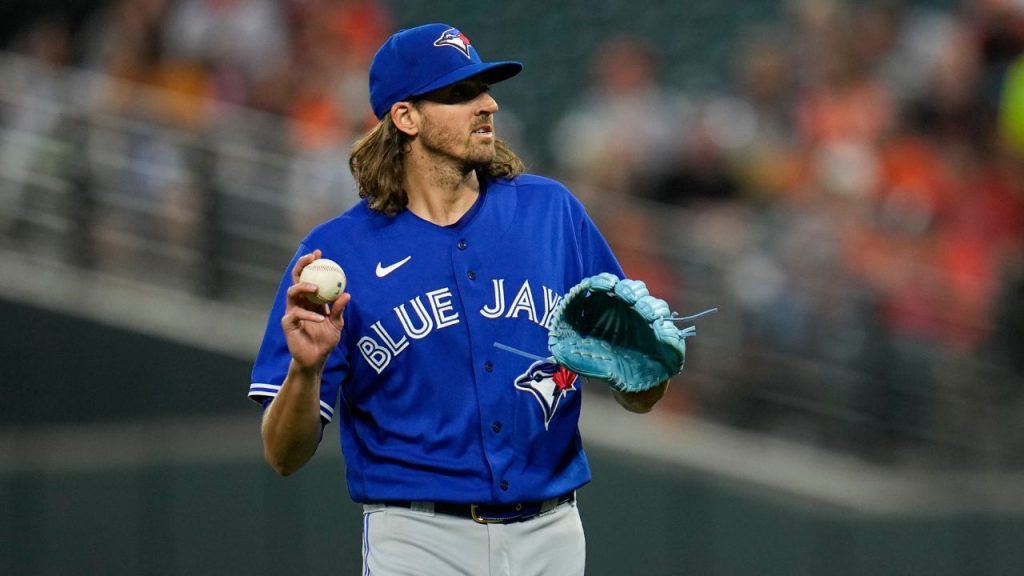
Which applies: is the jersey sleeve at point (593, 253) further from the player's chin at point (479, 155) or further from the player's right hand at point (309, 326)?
the player's right hand at point (309, 326)

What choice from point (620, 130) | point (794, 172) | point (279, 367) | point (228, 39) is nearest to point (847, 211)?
point (794, 172)

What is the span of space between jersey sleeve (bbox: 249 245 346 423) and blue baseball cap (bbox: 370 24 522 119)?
0.42m

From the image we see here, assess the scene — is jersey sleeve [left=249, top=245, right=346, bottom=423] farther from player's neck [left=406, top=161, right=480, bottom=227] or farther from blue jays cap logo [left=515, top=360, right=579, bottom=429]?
blue jays cap logo [left=515, top=360, right=579, bottom=429]

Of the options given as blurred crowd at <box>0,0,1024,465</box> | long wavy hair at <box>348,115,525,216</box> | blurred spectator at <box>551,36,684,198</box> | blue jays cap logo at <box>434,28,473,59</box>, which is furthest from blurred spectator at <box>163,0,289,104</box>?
blue jays cap logo at <box>434,28,473,59</box>

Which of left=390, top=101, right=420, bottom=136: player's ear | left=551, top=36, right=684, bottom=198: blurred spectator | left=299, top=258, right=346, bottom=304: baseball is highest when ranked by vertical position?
left=551, top=36, right=684, bottom=198: blurred spectator

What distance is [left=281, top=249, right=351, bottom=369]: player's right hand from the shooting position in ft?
10.6

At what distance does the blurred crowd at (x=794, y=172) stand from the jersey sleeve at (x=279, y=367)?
12.1ft

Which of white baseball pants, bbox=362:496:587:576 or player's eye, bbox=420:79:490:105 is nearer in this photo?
white baseball pants, bbox=362:496:587:576

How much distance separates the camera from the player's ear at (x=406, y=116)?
11.8 ft

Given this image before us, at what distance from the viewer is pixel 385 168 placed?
11.9 feet

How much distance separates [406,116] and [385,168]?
13cm

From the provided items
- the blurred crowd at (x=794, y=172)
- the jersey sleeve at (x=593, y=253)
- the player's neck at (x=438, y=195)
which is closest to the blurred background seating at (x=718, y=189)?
the blurred crowd at (x=794, y=172)

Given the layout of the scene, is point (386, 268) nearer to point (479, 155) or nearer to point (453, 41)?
point (479, 155)

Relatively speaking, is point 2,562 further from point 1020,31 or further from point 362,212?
point 1020,31
